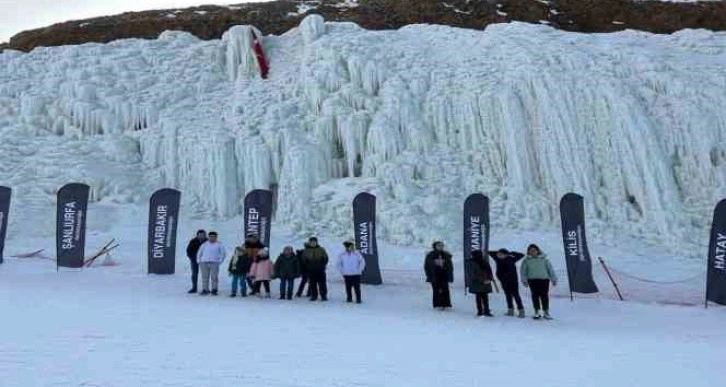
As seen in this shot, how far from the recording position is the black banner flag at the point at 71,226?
1800cm

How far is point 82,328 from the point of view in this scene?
919cm

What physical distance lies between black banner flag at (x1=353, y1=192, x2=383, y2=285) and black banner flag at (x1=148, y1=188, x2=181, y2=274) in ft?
15.1

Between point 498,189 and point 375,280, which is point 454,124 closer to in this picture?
point 498,189

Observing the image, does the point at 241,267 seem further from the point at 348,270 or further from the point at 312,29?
the point at 312,29

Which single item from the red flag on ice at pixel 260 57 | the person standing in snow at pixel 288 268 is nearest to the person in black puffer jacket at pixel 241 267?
the person standing in snow at pixel 288 268

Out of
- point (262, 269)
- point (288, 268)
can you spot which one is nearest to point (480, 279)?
point (288, 268)

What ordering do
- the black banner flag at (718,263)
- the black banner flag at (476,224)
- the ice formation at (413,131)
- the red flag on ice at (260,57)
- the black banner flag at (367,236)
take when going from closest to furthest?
the black banner flag at (718,263) < the black banner flag at (476,224) < the black banner flag at (367,236) < the ice formation at (413,131) < the red flag on ice at (260,57)

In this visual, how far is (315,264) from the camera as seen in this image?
1402cm

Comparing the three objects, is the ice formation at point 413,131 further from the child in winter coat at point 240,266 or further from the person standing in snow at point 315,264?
the child in winter coat at point 240,266

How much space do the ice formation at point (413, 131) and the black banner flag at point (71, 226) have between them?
255 inches

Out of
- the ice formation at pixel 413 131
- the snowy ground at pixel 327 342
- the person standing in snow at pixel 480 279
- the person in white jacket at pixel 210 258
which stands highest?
the ice formation at pixel 413 131

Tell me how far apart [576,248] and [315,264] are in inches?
263

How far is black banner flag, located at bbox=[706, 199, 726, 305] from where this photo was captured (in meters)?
15.5

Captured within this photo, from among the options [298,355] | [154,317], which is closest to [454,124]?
[154,317]
